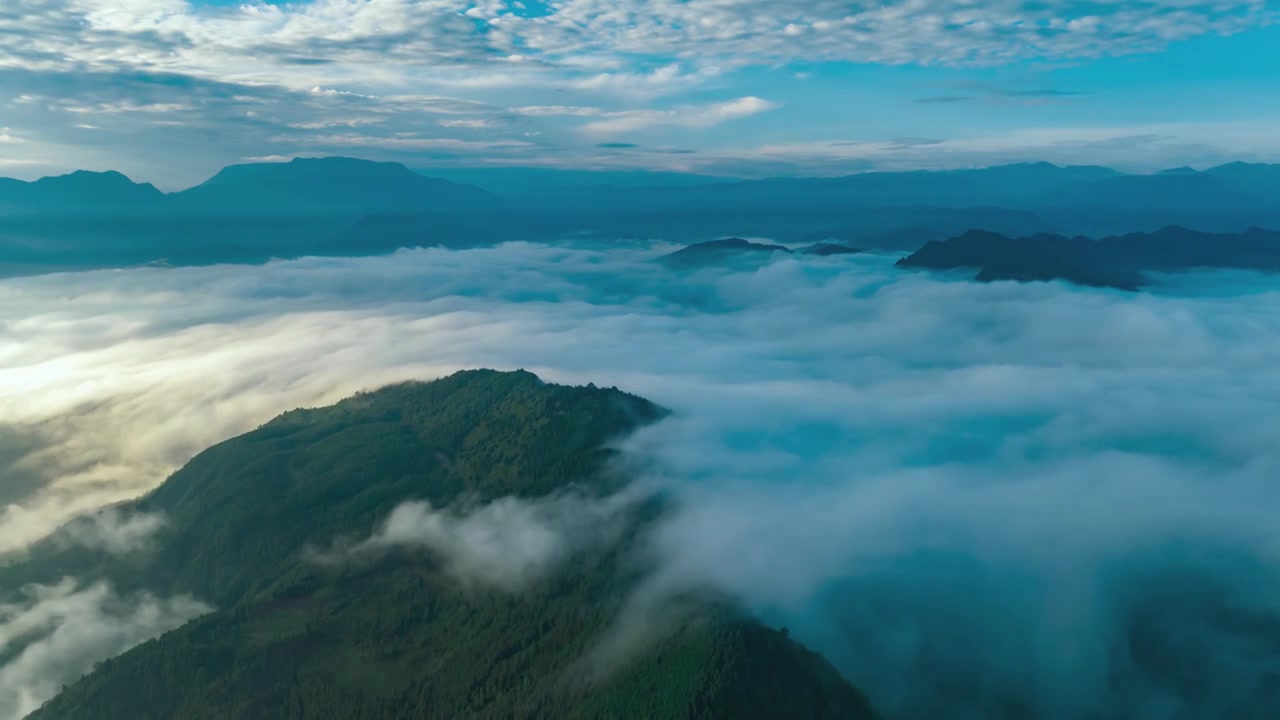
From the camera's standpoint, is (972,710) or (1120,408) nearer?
(972,710)

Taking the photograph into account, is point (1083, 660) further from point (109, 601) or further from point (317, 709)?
point (109, 601)

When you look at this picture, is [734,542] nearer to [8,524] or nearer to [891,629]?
[891,629]

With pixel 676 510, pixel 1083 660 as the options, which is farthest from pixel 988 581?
pixel 676 510

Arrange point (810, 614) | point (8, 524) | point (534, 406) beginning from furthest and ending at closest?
point (8, 524), point (534, 406), point (810, 614)

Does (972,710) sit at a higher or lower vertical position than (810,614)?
lower

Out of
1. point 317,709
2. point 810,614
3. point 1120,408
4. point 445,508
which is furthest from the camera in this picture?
point 1120,408

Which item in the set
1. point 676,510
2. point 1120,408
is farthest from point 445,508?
point 1120,408

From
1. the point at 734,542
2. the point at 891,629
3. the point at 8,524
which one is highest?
the point at 734,542
